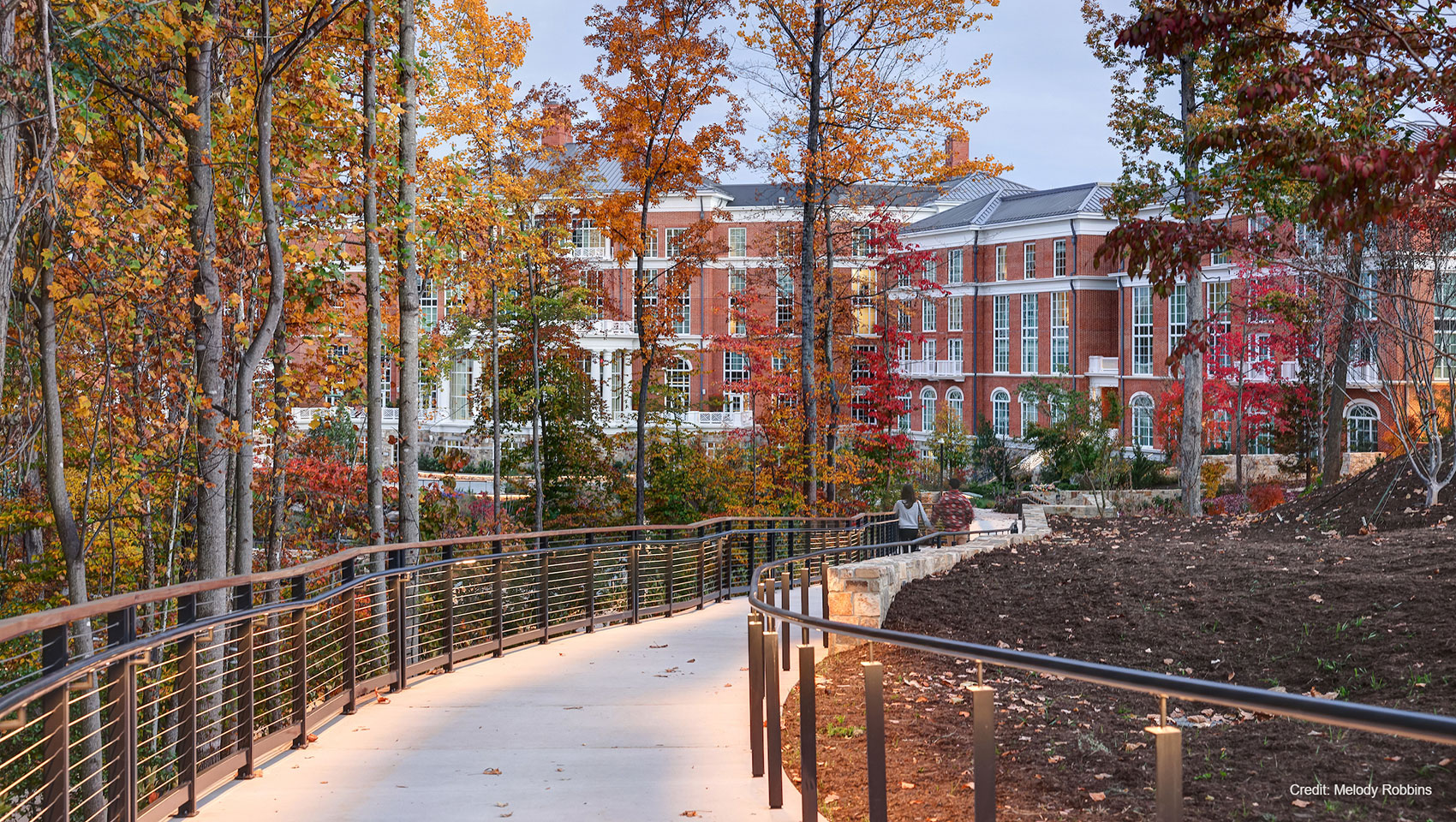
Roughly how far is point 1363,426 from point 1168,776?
4168cm

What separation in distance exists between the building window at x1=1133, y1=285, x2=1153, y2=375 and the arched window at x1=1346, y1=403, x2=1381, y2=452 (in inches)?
368

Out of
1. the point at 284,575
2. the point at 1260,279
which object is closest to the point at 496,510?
the point at 284,575

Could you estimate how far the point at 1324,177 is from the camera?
19.4 feet

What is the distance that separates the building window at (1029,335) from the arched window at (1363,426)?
14.8m

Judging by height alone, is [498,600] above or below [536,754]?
above

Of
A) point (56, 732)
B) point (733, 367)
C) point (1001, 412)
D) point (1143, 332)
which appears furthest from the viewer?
point (733, 367)

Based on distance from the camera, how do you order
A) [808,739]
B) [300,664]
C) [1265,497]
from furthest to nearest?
[1265,497], [300,664], [808,739]

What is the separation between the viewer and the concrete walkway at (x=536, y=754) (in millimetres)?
5395

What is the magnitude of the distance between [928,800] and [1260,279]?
27.8m

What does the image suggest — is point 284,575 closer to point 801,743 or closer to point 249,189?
point 801,743

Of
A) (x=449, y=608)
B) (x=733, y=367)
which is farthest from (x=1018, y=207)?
(x=449, y=608)

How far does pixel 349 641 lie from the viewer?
749 cm

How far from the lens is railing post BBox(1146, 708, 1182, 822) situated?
2709 millimetres

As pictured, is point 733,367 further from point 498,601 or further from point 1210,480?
point 498,601
